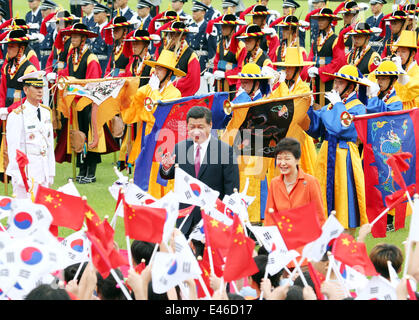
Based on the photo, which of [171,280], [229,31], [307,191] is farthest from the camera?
[229,31]

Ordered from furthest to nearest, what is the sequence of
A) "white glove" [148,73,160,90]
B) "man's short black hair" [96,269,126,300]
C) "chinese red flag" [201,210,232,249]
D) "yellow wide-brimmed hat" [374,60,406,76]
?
"white glove" [148,73,160,90] → "yellow wide-brimmed hat" [374,60,406,76] → "man's short black hair" [96,269,126,300] → "chinese red flag" [201,210,232,249]

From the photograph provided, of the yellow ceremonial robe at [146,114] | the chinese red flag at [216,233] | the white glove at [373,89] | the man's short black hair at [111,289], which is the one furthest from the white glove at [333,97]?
the man's short black hair at [111,289]

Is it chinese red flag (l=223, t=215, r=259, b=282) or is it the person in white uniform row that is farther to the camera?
the person in white uniform row

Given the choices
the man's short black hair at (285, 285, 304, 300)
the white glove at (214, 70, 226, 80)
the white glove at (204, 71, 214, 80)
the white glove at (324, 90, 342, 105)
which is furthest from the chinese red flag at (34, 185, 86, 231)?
the white glove at (204, 71, 214, 80)

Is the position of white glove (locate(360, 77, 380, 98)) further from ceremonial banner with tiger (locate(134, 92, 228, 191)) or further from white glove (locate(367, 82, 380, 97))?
ceremonial banner with tiger (locate(134, 92, 228, 191))

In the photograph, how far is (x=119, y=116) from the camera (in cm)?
1220

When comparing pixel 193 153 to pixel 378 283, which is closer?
pixel 378 283

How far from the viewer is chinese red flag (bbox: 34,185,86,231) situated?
543 cm

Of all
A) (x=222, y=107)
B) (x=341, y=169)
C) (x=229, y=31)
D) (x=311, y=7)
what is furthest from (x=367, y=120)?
(x=311, y=7)

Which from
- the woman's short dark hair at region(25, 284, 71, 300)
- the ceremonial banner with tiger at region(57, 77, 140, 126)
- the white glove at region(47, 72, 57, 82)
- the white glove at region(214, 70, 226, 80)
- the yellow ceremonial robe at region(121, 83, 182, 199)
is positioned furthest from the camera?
the white glove at region(214, 70, 226, 80)

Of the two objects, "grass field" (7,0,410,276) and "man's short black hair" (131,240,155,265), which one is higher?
"man's short black hair" (131,240,155,265)

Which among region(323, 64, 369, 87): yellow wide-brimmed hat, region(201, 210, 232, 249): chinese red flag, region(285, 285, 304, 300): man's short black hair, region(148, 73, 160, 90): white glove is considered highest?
region(323, 64, 369, 87): yellow wide-brimmed hat

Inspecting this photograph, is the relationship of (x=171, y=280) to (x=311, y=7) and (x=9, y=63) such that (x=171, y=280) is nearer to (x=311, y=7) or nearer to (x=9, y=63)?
(x=9, y=63)
